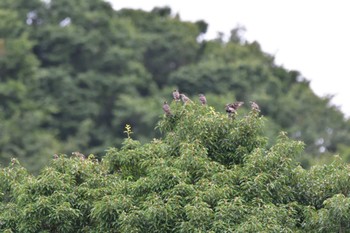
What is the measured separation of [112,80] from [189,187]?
38664 millimetres

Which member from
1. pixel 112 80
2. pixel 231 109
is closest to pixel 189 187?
pixel 231 109

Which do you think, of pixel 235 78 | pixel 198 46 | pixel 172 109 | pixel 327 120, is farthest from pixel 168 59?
pixel 172 109

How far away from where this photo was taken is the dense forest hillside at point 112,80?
165 ft

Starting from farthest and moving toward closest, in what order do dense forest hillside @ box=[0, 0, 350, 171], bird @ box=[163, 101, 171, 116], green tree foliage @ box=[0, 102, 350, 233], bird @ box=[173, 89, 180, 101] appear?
dense forest hillside @ box=[0, 0, 350, 171] → bird @ box=[163, 101, 171, 116] → bird @ box=[173, 89, 180, 101] → green tree foliage @ box=[0, 102, 350, 233]

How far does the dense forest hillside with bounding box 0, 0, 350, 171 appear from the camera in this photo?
1975 inches

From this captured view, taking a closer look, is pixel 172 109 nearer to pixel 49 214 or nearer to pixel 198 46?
pixel 49 214

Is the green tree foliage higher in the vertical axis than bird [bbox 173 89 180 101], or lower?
lower

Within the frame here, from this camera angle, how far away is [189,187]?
15.2 metres

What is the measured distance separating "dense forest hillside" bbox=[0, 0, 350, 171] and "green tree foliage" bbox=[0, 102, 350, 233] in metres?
30.8

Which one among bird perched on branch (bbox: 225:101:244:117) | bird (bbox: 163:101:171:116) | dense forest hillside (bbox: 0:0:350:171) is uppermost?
dense forest hillside (bbox: 0:0:350:171)

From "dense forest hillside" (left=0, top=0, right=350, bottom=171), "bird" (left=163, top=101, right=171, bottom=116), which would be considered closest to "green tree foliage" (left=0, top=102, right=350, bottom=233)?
"bird" (left=163, top=101, right=171, bottom=116)

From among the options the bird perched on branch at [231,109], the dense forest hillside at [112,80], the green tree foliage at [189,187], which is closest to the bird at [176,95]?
the green tree foliage at [189,187]

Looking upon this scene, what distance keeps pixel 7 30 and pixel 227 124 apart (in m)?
37.0

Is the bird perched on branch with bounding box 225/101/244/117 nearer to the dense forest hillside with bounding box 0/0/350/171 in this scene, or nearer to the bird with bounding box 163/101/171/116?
the bird with bounding box 163/101/171/116
